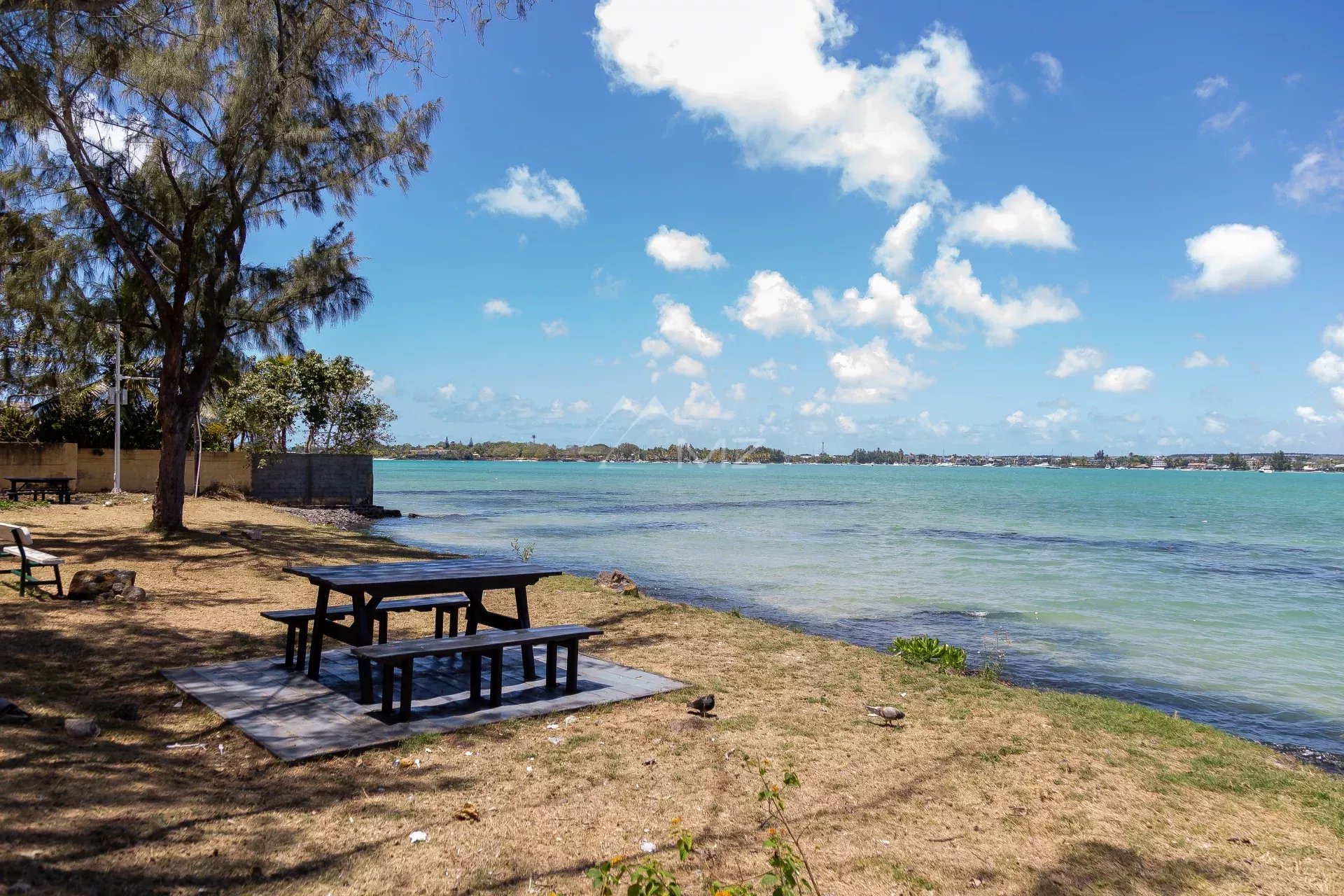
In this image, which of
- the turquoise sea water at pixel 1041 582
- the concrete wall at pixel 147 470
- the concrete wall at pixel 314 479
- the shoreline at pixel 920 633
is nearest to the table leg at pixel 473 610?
the shoreline at pixel 920 633

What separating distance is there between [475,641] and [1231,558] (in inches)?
978

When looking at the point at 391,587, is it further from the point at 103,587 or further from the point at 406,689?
the point at 103,587

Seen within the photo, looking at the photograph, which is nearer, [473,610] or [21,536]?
[473,610]

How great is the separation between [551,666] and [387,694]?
1.25m

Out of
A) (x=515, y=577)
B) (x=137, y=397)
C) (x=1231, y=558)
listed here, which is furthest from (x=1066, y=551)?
(x=137, y=397)

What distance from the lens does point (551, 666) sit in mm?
5766

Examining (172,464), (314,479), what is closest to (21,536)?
(172,464)

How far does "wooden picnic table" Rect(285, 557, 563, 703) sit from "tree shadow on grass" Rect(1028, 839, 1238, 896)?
348cm

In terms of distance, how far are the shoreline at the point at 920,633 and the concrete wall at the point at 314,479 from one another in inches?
563

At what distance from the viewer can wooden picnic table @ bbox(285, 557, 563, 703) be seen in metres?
5.17

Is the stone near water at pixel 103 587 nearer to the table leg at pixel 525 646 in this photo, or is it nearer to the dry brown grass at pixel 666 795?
the dry brown grass at pixel 666 795

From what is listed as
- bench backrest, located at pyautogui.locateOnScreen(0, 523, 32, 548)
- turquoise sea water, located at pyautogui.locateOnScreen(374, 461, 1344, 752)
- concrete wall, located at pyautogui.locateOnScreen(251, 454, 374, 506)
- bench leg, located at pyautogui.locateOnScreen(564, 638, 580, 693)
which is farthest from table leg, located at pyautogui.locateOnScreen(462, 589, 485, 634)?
concrete wall, located at pyautogui.locateOnScreen(251, 454, 374, 506)

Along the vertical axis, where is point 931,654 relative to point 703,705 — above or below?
below

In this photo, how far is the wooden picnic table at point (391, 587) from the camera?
5.17 m
